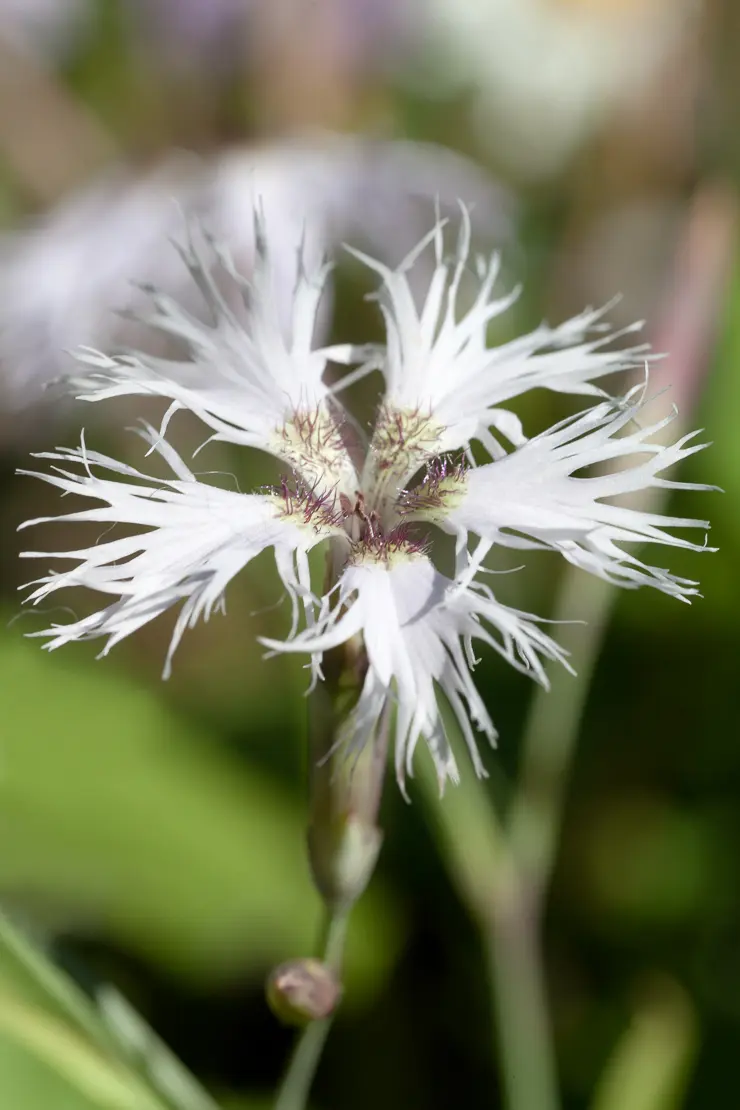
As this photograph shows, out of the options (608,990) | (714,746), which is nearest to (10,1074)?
(608,990)

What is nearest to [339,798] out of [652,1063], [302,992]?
[302,992]

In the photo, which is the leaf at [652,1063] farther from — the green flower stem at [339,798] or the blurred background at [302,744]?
the green flower stem at [339,798]

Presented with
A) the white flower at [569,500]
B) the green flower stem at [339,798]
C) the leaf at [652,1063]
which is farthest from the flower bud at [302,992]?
the leaf at [652,1063]

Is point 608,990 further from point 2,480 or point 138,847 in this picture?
point 2,480

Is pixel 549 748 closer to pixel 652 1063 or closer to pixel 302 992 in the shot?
pixel 652 1063

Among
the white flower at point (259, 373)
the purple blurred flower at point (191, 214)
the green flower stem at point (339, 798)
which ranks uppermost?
the purple blurred flower at point (191, 214)

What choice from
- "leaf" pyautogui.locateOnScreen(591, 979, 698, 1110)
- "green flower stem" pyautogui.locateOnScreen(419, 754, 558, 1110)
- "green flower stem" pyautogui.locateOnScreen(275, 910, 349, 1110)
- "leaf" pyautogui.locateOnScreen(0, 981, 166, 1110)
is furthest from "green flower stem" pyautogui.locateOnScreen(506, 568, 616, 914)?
"leaf" pyautogui.locateOnScreen(0, 981, 166, 1110)
